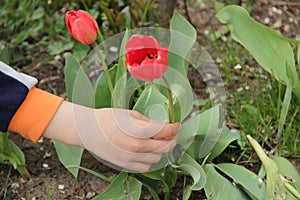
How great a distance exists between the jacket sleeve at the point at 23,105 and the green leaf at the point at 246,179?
0.38 metres

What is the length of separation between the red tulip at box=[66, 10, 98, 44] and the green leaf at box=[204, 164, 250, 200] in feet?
1.30

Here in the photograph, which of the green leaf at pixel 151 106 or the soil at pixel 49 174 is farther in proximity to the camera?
the soil at pixel 49 174

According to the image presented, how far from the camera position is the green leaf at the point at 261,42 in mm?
1636

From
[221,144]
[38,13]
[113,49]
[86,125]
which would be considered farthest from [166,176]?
[38,13]

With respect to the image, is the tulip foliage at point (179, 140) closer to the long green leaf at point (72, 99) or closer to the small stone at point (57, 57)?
the long green leaf at point (72, 99)

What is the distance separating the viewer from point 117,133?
124 centimetres

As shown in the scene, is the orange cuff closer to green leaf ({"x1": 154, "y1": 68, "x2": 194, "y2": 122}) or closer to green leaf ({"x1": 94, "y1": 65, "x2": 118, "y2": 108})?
green leaf ({"x1": 94, "y1": 65, "x2": 118, "y2": 108})

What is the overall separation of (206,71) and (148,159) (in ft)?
2.11

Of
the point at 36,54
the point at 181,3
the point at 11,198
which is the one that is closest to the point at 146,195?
the point at 11,198

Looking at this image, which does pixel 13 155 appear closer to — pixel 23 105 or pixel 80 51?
pixel 23 105

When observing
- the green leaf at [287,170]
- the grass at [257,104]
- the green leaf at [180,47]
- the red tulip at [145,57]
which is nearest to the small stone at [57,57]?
the grass at [257,104]

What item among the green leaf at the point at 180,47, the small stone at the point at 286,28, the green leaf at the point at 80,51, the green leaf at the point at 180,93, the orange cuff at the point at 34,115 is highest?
the orange cuff at the point at 34,115

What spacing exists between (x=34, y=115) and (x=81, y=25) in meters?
0.22

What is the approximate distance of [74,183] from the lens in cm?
155
